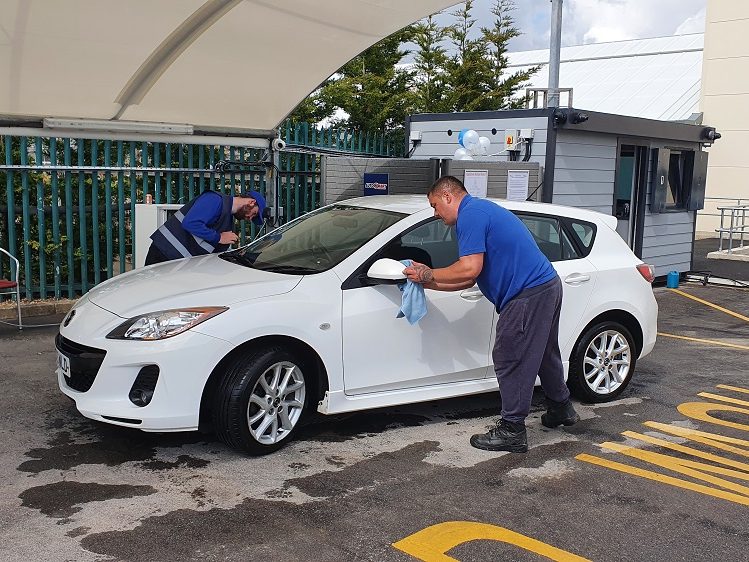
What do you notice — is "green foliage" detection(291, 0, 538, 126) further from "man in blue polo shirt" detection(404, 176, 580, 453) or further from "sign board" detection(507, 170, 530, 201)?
"man in blue polo shirt" detection(404, 176, 580, 453)

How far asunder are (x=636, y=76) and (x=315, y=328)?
93.0ft

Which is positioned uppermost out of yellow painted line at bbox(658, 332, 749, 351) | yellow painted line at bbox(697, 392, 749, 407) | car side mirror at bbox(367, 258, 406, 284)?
car side mirror at bbox(367, 258, 406, 284)

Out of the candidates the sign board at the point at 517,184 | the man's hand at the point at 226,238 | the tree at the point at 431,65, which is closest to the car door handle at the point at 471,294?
the man's hand at the point at 226,238

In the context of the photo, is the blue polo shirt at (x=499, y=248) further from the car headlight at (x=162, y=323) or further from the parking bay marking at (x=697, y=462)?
the car headlight at (x=162, y=323)

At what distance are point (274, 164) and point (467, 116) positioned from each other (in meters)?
3.49

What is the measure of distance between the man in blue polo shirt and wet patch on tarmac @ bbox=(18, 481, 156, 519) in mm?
2013

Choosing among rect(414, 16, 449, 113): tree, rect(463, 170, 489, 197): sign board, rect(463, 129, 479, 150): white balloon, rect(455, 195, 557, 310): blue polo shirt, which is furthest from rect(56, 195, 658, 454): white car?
rect(414, 16, 449, 113): tree

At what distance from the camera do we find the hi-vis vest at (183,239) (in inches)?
269

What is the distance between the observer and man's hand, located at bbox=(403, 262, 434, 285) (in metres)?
4.86

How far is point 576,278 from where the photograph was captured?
5820mm

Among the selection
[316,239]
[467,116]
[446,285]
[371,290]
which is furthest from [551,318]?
[467,116]

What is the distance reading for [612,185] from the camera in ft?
39.5

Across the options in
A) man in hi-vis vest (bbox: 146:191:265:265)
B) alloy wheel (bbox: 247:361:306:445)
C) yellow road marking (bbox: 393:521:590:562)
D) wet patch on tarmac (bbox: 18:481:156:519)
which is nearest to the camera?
yellow road marking (bbox: 393:521:590:562)

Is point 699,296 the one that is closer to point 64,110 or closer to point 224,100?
point 224,100
